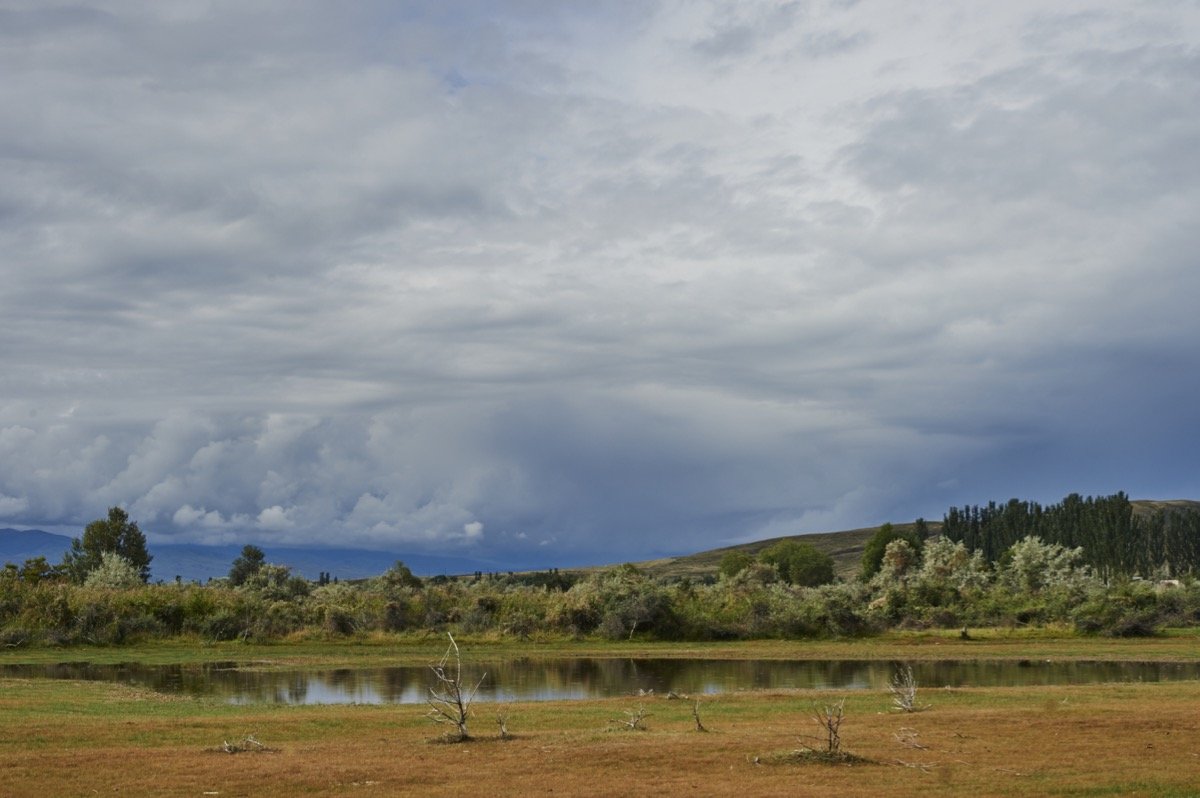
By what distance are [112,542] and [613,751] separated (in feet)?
419

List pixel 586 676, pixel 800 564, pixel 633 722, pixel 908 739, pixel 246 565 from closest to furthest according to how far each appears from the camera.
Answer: pixel 908 739, pixel 633 722, pixel 586 676, pixel 246 565, pixel 800 564

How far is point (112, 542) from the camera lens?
5423 inches

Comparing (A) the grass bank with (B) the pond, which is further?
(A) the grass bank

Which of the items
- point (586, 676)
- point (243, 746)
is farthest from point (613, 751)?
point (586, 676)

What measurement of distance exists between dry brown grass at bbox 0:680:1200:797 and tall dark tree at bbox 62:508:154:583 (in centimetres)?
10648

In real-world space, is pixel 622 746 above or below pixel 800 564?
below

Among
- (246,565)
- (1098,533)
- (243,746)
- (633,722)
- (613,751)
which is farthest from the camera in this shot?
(1098,533)

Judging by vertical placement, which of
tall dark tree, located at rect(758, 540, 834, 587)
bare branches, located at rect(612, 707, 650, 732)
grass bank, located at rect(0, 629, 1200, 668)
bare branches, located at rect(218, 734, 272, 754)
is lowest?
grass bank, located at rect(0, 629, 1200, 668)

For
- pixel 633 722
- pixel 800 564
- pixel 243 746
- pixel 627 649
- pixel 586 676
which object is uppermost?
pixel 800 564

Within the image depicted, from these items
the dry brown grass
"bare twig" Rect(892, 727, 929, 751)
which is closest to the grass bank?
the dry brown grass

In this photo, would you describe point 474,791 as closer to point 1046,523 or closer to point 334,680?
point 334,680

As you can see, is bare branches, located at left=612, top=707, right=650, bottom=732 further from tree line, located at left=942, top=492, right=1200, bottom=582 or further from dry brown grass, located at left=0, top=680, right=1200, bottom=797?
tree line, located at left=942, top=492, right=1200, bottom=582

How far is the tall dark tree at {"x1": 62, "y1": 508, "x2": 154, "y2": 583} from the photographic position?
134 m

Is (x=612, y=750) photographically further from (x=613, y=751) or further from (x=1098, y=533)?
(x=1098, y=533)
